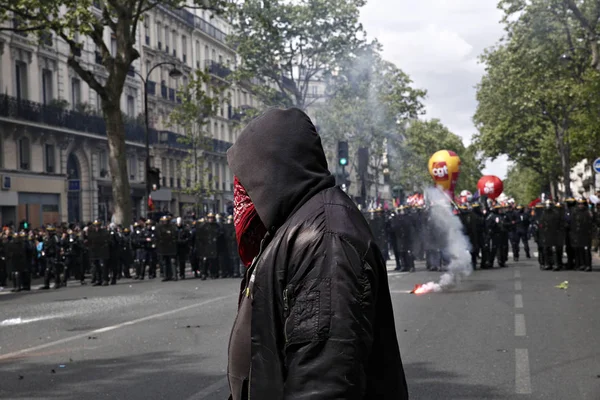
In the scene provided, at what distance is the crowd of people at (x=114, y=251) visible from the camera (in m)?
23.8

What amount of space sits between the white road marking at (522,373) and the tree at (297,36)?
121 ft

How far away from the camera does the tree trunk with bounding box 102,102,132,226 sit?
1172 inches

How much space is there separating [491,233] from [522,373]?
720 inches

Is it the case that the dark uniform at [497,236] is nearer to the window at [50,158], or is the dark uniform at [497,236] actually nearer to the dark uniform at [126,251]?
the dark uniform at [126,251]

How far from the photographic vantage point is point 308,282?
85.7 inches

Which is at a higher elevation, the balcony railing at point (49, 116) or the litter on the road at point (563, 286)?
the balcony railing at point (49, 116)

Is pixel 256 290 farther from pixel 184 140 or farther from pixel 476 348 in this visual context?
pixel 184 140

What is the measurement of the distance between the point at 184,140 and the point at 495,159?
76.8 feet

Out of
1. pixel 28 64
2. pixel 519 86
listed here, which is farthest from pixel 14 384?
pixel 519 86

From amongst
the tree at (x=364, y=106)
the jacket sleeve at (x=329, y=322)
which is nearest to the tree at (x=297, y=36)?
the tree at (x=364, y=106)

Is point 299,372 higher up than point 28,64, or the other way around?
point 28,64

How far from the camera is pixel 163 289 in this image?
2094 cm

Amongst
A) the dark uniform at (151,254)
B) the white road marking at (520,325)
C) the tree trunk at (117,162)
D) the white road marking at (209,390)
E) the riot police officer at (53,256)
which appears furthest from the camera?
the tree trunk at (117,162)

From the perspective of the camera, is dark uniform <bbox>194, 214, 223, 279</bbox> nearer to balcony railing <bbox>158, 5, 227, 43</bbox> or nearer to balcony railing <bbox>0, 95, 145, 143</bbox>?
balcony railing <bbox>0, 95, 145, 143</bbox>
